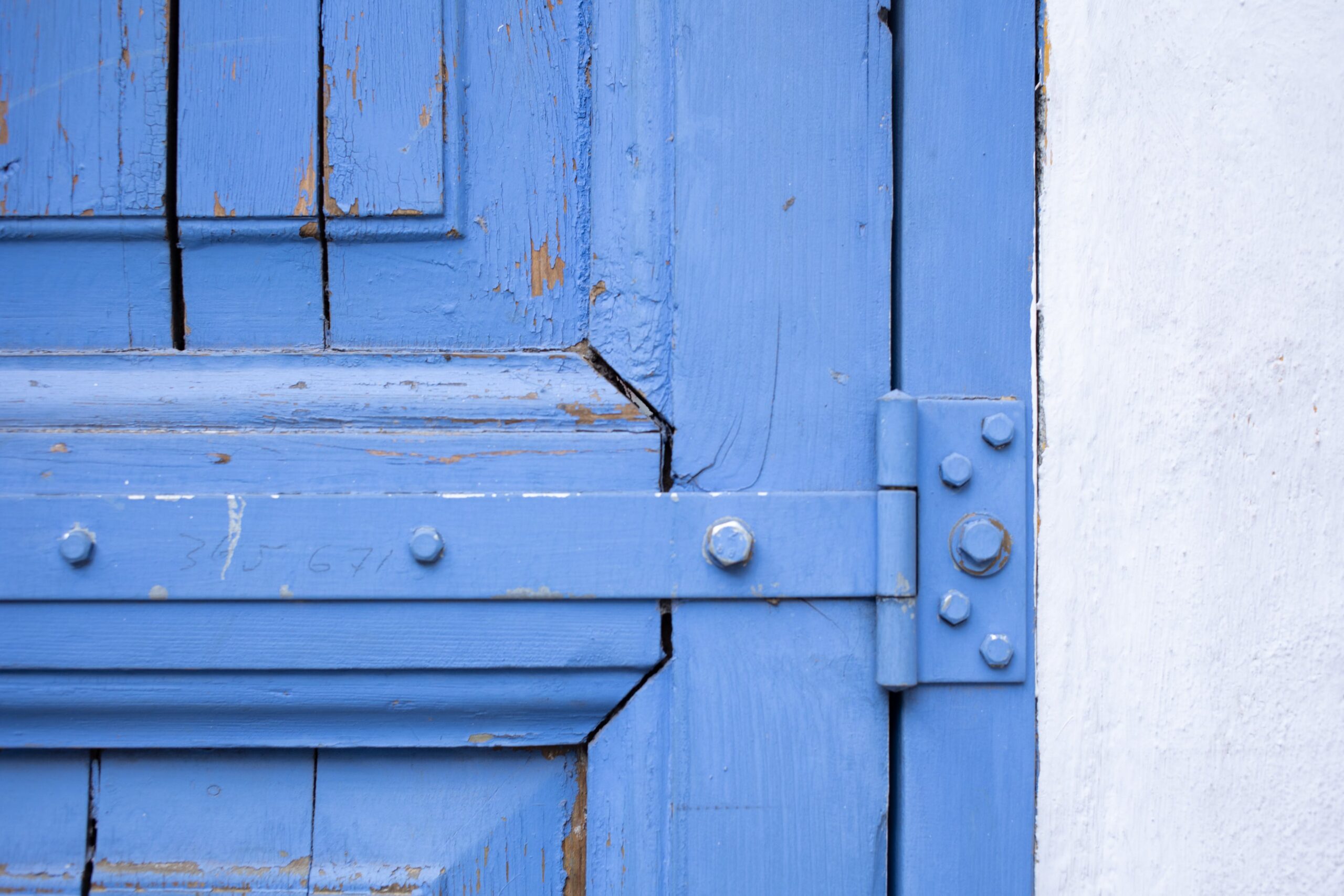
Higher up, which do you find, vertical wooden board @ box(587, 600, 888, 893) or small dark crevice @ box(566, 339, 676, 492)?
small dark crevice @ box(566, 339, 676, 492)

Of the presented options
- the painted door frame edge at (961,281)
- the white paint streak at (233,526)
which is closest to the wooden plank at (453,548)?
the white paint streak at (233,526)

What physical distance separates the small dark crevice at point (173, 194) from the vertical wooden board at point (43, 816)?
0.29m

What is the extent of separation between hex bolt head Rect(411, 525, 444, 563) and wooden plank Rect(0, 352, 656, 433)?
68 millimetres

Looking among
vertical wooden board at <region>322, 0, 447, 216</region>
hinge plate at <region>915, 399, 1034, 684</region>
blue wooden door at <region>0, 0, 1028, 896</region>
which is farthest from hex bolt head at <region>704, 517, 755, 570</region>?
vertical wooden board at <region>322, 0, 447, 216</region>

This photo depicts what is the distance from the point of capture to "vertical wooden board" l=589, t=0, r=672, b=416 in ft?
1.58

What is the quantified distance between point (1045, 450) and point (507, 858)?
0.43 m

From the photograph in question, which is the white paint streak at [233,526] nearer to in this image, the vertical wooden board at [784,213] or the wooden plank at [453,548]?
the wooden plank at [453,548]

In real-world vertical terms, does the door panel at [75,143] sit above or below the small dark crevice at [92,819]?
above

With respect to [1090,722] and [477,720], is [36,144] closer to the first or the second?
[477,720]

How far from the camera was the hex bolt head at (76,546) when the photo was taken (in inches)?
17.7

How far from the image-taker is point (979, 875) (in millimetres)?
458

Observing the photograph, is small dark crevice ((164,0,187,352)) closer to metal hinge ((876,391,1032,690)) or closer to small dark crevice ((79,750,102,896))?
small dark crevice ((79,750,102,896))

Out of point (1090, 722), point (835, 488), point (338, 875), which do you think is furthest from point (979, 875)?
point (338, 875)

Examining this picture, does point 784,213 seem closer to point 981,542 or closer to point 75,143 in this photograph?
point 981,542
